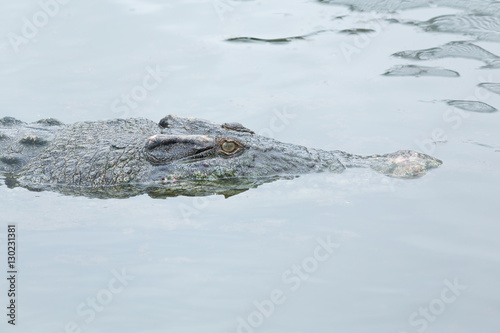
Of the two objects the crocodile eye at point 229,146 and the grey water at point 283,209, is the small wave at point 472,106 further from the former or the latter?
the crocodile eye at point 229,146

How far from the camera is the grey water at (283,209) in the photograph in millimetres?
5676

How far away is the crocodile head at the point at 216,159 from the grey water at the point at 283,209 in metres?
0.29

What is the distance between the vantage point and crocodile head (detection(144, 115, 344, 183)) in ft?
25.2

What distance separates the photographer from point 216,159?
7.76m

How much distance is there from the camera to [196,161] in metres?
7.75

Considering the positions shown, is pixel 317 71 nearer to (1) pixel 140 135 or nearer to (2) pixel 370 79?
(2) pixel 370 79

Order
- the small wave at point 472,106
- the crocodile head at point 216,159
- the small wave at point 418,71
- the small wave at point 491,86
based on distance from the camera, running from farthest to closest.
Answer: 1. the small wave at point 418,71
2. the small wave at point 491,86
3. the small wave at point 472,106
4. the crocodile head at point 216,159

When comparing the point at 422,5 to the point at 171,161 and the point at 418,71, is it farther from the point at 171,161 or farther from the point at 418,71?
the point at 171,161

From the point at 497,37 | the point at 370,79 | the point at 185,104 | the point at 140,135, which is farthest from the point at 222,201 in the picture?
the point at 497,37

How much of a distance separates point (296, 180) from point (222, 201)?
2.65ft

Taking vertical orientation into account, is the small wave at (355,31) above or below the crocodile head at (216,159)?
below

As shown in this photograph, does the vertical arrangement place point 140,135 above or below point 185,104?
above

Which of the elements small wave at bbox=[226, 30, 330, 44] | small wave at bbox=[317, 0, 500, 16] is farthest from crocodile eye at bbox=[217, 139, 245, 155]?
small wave at bbox=[317, 0, 500, 16]

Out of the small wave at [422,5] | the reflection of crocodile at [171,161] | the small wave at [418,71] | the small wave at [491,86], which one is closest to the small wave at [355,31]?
the small wave at [422,5]
